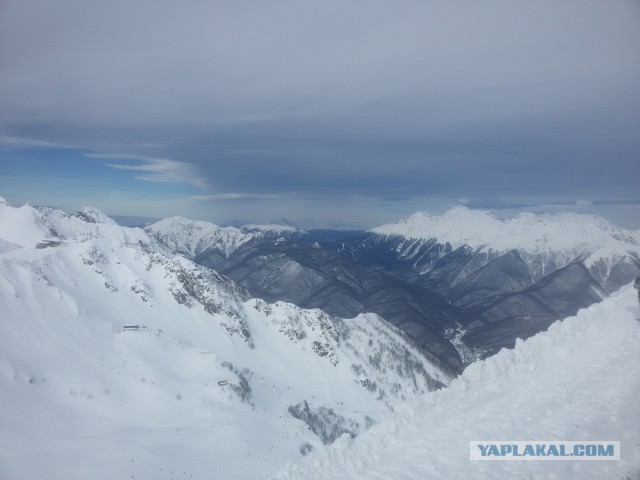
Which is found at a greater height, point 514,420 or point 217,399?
point 514,420

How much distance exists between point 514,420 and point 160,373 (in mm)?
47293

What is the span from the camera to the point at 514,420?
1825 centimetres

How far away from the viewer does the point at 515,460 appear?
15516mm

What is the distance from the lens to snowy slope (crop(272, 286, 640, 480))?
15.2 metres

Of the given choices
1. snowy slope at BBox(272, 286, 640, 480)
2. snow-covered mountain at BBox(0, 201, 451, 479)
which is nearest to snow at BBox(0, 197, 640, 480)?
snowy slope at BBox(272, 286, 640, 480)

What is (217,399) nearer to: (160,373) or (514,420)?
(160,373)

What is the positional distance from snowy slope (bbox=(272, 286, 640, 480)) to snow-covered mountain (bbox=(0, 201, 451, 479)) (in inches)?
568

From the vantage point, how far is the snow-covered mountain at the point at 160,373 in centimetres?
3016

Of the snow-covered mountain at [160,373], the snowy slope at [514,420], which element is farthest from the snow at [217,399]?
the snow-covered mountain at [160,373]

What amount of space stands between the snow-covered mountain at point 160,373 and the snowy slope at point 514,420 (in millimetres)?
14435

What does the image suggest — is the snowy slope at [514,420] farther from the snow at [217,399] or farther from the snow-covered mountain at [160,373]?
the snow-covered mountain at [160,373]

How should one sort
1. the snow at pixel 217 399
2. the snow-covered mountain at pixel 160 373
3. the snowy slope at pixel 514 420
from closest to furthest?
the snowy slope at pixel 514 420 → the snow at pixel 217 399 → the snow-covered mountain at pixel 160 373

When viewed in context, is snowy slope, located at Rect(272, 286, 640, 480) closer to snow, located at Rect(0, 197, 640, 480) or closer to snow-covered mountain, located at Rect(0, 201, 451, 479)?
snow, located at Rect(0, 197, 640, 480)

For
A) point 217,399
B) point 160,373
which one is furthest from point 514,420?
point 160,373
